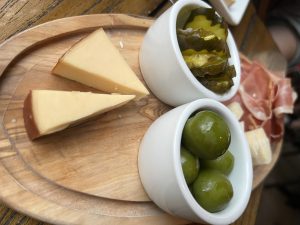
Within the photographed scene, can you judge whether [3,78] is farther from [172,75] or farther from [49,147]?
[172,75]

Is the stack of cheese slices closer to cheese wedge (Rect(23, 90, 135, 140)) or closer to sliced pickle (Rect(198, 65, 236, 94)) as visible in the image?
cheese wedge (Rect(23, 90, 135, 140))

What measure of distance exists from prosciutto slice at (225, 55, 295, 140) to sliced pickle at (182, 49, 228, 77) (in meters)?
0.28

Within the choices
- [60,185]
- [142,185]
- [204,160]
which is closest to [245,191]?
[204,160]

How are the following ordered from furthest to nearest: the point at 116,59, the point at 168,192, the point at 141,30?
1. the point at 141,30
2. the point at 116,59
3. the point at 168,192

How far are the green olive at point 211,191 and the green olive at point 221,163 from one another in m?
0.03

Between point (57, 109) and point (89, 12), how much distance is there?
0.30 meters

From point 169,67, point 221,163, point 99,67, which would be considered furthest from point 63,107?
point 221,163

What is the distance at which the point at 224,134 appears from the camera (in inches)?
29.9

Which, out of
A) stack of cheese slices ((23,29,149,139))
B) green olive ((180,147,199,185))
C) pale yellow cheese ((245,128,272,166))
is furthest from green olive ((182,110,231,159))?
pale yellow cheese ((245,128,272,166))

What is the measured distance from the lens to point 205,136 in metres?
0.74

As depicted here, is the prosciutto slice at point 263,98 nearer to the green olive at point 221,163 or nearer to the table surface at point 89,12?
the table surface at point 89,12

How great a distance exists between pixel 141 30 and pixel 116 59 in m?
0.15

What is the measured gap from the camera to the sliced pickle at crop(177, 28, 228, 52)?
2.72 feet

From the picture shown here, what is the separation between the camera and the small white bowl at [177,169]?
2.38ft
